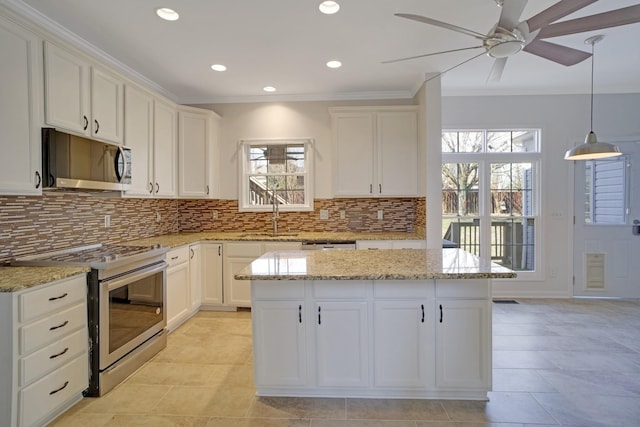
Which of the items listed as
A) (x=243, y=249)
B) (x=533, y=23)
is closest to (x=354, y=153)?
(x=243, y=249)

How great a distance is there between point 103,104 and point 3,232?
118 centimetres

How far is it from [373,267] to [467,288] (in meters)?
0.58

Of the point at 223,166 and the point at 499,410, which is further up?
the point at 223,166

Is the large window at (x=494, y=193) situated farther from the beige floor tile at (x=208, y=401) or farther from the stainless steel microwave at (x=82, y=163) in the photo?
the stainless steel microwave at (x=82, y=163)

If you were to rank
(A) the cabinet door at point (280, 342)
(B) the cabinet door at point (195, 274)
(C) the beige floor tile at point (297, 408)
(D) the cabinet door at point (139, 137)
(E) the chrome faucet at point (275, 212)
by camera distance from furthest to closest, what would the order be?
(E) the chrome faucet at point (275, 212) < (B) the cabinet door at point (195, 274) < (D) the cabinet door at point (139, 137) < (A) the cabinet door at point (280, 342) < (C) the beige floor tile at point (297, 408)

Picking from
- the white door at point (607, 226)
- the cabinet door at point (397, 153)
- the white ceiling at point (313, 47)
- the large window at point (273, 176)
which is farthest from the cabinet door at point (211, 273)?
the white door at point (607, 226)

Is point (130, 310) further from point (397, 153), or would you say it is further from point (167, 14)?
point (397, 153)

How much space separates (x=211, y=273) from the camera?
13.1 feet

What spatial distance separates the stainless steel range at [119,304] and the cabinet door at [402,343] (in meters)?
1.77

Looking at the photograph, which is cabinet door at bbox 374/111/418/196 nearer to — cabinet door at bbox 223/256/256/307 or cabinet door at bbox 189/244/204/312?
cabinet door at bbox 223/256/256/307

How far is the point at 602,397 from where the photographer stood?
222 centimetres

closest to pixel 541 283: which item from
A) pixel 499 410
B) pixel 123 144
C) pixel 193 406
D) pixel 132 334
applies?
pixel 499 410

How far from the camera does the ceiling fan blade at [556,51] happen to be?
2.22 m

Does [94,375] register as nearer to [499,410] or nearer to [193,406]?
[193,406]
